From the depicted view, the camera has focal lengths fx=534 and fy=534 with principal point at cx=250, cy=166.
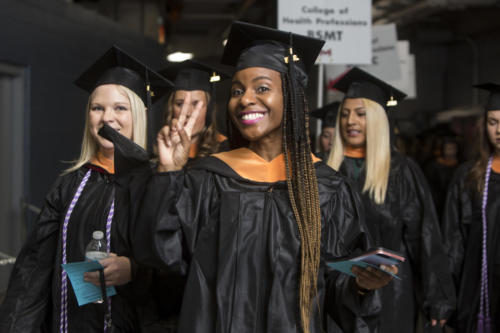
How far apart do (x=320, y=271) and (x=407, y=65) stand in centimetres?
548

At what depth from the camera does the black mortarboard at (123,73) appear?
268cm

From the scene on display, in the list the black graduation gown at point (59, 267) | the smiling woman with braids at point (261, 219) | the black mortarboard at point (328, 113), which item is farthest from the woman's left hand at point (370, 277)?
the black mortarboard at point (328, 113)

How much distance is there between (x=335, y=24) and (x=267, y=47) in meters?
2.92

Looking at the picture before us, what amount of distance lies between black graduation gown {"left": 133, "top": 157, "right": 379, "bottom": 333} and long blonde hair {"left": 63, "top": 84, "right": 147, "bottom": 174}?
53cm

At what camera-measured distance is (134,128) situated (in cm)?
264

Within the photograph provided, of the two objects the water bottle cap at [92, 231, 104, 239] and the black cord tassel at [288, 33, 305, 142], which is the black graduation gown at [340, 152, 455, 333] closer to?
the black cord tassel at [288, 33, 305, 142]

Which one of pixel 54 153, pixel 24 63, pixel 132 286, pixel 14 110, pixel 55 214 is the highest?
pixel 24 63

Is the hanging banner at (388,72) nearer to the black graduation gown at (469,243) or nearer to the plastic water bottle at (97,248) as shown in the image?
the black graduation gown at (469,243)

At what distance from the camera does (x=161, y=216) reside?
2.04 metres

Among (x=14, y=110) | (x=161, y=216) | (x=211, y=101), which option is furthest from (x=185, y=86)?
(x=14, y=110)

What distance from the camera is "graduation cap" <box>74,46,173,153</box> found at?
8.79ft

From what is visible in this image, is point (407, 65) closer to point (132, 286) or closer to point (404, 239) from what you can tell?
point (404, 239)

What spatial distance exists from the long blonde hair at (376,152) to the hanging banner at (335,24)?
116cm

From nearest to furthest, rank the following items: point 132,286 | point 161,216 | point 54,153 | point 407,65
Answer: point 161,216 < point 132,286 < point 54,153 < point 407,65
